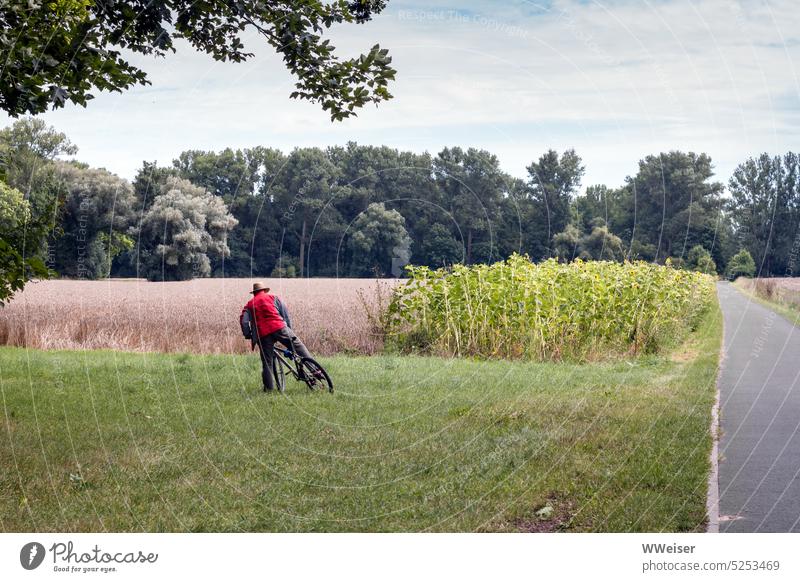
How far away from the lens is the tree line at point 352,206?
10.8 m

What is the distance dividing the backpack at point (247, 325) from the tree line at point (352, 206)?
82 centimetres

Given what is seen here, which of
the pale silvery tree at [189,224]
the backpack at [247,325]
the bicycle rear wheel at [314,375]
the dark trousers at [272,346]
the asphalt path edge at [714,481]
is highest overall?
the pale silvery tree at [189,224]

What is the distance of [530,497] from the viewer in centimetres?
617

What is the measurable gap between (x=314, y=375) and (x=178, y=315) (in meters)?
4.83

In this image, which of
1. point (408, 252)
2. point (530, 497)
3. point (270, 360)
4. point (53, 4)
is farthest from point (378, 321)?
point (530, 497)

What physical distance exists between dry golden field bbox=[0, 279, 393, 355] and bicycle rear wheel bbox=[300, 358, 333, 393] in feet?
8.88

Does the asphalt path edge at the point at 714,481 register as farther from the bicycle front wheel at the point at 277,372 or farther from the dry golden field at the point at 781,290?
the dry golden field at the point at 781,290

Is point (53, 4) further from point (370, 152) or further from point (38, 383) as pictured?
point (38, 383)

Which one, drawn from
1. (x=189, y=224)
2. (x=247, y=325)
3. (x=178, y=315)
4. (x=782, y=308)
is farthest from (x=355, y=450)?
(x=782, y=308)

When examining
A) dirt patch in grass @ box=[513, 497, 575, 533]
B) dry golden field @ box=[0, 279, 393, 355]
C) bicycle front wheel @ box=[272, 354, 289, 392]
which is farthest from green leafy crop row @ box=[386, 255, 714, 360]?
dirt patch in grass @ box=[513, 497, 575, 533]

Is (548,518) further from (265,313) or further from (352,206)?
(352,206)

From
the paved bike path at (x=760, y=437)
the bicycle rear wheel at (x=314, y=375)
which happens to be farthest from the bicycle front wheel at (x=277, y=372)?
the paved bike path at (x=760, y=437)

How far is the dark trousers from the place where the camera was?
10.5 m

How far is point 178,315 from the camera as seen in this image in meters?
15.0
